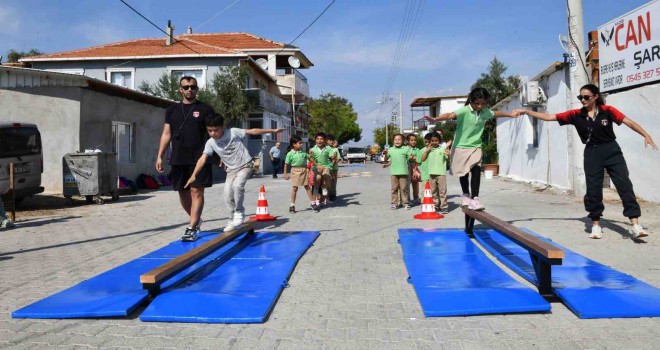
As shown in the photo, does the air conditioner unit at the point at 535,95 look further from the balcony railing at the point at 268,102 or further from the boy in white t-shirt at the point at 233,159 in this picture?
the balcony railing at the point at 268,102

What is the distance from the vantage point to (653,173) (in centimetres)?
1063

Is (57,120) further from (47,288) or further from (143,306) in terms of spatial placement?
(143,306)

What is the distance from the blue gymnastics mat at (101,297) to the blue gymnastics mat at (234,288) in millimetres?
180

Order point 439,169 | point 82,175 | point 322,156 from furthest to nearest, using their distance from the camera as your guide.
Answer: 1. point 82,175
2. point 322,156
3. point 439,169

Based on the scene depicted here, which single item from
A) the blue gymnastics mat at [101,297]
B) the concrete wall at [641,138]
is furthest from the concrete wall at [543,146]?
the blue gymnastics mat at [101,297]

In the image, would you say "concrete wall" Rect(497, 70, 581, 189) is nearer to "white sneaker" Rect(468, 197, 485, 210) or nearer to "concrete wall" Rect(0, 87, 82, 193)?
"white sneaker" Rect(468, 197, 485, 210)

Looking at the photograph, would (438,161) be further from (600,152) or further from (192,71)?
(192,71)

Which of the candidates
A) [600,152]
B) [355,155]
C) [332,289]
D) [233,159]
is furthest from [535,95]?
[355,155]

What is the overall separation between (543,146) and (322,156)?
26.8 ft

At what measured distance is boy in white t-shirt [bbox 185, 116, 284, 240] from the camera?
726 cm

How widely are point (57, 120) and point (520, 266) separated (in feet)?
49.2

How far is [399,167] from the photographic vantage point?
1177 centimetres

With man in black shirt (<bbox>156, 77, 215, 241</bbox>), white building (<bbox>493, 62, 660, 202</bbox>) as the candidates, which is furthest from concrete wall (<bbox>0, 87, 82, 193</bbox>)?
white building (<bbox>493, 62, 660, 202</bbox>)

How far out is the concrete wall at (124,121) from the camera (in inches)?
658
